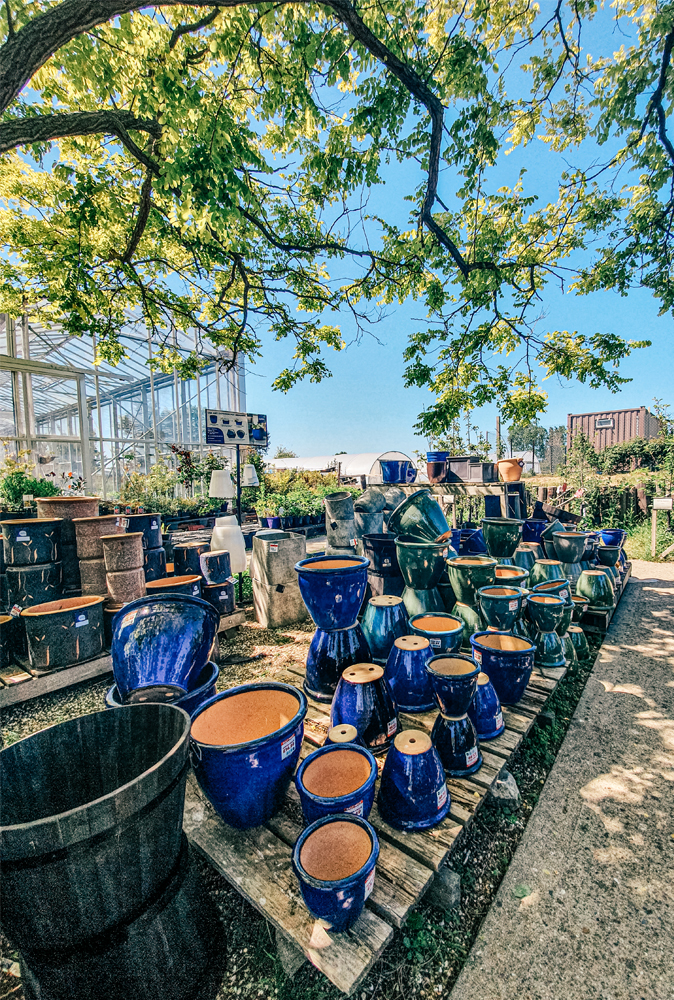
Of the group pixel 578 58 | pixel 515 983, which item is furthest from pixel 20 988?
pixel 578 58

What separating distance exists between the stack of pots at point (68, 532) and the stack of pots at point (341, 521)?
8.00 ft

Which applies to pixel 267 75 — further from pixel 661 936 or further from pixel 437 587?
pixel 661 936

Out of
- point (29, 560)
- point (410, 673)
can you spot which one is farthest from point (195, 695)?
point (29, 560)

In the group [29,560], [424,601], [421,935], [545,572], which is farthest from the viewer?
[545,572]

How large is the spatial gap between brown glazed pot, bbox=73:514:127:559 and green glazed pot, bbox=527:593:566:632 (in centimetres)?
349

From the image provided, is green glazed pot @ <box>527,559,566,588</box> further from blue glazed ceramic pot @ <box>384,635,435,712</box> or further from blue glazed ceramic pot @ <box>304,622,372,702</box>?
blue glazed ceramic pot @ <box>304,622,372,702</box>

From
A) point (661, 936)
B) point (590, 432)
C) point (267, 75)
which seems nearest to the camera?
point (661, 936)

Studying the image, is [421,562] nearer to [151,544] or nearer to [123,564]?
[123,564]

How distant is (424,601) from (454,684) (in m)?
1.19

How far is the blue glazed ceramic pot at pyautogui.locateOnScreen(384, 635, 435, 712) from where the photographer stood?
6.32 feet

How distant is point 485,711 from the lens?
192cm

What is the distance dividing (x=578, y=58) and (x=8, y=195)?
17.5ft

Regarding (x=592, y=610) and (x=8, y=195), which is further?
(x=592, y=610)

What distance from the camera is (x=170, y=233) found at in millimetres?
3619
